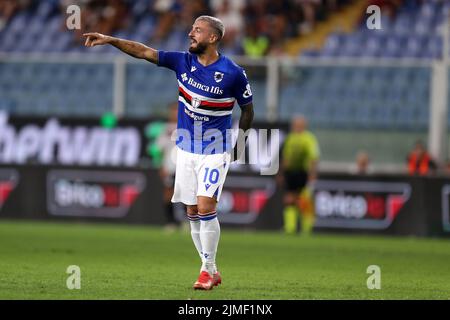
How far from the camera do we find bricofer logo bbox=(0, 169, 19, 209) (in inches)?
919

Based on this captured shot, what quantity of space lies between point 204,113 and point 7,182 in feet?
43.0

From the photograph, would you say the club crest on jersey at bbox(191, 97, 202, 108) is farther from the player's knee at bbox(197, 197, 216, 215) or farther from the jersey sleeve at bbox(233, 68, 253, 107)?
the player's knee at bbox(197, 197, 216, 215)

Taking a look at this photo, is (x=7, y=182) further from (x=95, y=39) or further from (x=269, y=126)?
(x=95, y=39)

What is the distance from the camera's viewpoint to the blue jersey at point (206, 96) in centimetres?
1098

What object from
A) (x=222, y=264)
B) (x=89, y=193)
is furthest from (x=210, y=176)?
(x=89, y=193)

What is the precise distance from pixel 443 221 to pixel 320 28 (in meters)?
6.98

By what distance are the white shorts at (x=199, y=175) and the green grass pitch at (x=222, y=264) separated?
3.04 ft

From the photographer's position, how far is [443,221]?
21.1 metres

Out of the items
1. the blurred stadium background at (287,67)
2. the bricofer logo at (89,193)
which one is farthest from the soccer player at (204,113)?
the bricofer logo at (89,193)

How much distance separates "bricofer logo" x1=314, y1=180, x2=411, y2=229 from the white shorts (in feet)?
35.8

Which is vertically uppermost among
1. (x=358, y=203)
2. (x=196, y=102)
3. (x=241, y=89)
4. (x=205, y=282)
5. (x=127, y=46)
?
(x=127, y=46)

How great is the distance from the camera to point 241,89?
1112 cm

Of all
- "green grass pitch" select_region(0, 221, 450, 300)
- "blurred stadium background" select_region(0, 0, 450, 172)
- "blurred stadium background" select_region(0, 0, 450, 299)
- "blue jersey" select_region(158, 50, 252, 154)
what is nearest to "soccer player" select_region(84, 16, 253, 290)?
"blue jersey" select_region(158, 50, 252, 154)
